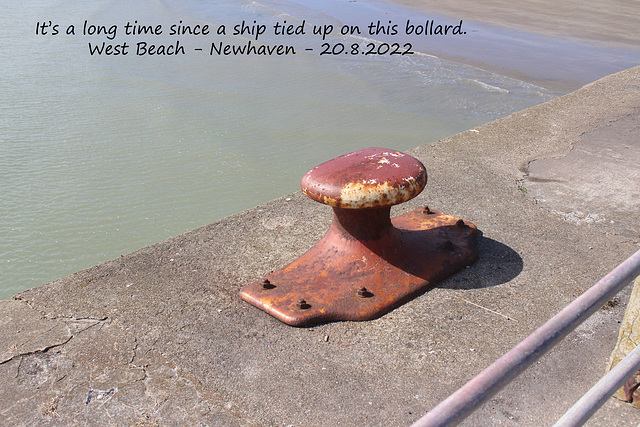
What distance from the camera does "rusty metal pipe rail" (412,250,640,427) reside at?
0.94 m

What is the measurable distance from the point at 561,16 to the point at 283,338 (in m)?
15.0

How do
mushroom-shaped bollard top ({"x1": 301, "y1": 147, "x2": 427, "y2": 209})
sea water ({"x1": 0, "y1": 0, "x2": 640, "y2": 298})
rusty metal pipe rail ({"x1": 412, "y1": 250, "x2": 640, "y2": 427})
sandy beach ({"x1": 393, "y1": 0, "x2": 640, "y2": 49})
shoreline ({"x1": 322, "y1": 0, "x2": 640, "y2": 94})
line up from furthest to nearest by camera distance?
sandy beach ({"x1": 393, "y1": 0, "x2": 640, "y2": 49}) → shoreline ({"x1": 322, "y1": 0, "x2": 640, "y2": 94}) → sea water ({"x1": 0, "y1": 0, "x2": 640, "y2": 298}) → mushroom-shaped bollard top ({"x1": 301, "y1": 147, "x2": 427, "y2": 209}) → rusty metal pipe rail ({"x1": 412, "y1": 250, "x2": 640, "y2": 427})

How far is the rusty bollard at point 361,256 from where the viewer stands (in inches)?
96.5

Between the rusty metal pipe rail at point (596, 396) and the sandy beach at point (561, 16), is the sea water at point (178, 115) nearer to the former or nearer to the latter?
the rusty metal pipe rail at point (596, 396)

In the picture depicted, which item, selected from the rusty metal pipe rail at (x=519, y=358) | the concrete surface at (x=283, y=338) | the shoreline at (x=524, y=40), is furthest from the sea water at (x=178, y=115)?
the rusty metal pipe rail at (x=519, y=358)

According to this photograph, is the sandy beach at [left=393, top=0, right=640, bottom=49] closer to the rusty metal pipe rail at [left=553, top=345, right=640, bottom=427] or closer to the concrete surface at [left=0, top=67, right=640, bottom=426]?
the concrete surface at [left=0, top=67, right=640, bottom=426]

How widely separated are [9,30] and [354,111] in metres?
6.58

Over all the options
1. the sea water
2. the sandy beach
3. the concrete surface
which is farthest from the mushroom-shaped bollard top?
the sandy beach

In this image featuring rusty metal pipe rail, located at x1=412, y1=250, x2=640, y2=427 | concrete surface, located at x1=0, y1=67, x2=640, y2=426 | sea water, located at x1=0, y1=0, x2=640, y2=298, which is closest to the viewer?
rusty metal pipe rail, located at x1=412, y1=250, x2=640, y2=427

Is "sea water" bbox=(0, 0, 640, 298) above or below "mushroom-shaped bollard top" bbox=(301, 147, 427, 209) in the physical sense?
below

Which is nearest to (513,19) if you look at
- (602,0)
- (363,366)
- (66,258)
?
(602,0)

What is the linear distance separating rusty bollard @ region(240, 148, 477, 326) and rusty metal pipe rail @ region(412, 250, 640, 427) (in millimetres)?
1206

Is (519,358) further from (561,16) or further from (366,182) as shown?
(561,16)

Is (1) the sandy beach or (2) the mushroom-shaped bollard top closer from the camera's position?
(2) the mushroom-shaped bollard top
